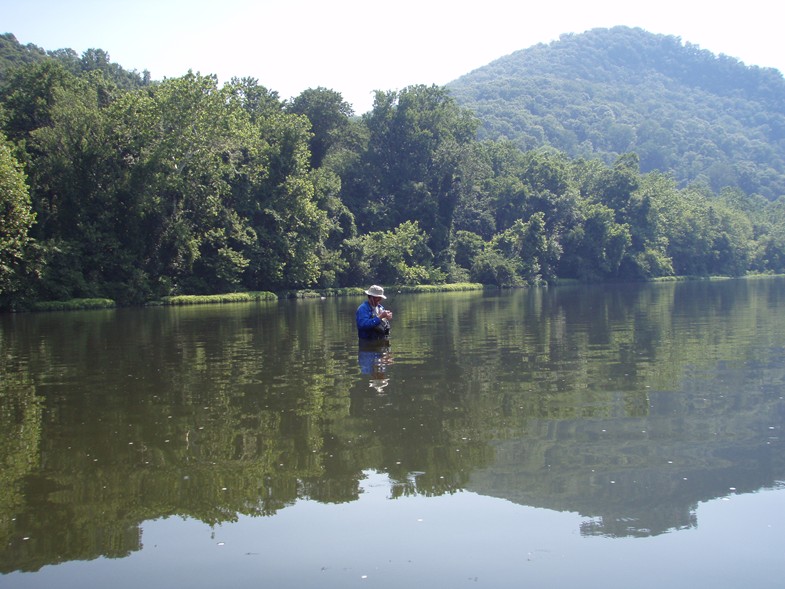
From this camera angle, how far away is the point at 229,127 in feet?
207

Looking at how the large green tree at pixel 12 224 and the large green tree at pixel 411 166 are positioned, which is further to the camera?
the large green tree at pixel 411 166

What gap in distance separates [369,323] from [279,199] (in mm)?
50298

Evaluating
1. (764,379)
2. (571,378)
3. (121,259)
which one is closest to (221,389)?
(571,378)

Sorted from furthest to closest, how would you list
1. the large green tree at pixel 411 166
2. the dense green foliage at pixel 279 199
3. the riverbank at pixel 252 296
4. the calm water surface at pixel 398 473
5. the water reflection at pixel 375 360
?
the large green tree at pixel 411 166, the dense green foliage at pixel 279 199, the riverbank at pixel 252 296, the water reflection at pixel 375 360, the calm water surface at pixel 398 473

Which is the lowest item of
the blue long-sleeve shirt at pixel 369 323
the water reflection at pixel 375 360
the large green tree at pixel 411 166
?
the water reflection at pixel 375 360

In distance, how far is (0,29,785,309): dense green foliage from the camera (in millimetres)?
58062

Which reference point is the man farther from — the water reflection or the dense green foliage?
the dense green foliage

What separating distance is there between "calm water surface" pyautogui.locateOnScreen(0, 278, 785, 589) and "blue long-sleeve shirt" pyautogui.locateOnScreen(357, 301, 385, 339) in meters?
1.94

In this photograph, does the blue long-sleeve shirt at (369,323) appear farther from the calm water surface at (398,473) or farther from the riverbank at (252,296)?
the riverbank at (252,296)

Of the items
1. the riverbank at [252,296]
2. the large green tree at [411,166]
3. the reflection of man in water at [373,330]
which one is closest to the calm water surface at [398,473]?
the reflection of man in water at [373,330]

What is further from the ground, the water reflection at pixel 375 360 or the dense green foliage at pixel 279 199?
the dense green foliage at pixel 279 199

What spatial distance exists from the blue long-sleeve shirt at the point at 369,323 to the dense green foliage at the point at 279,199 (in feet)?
110

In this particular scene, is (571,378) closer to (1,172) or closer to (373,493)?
(373,493)

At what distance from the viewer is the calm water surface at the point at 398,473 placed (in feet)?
24.7
